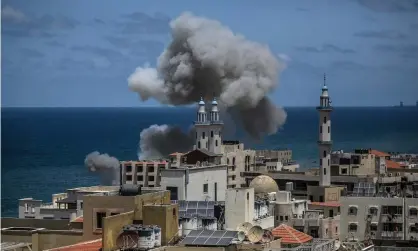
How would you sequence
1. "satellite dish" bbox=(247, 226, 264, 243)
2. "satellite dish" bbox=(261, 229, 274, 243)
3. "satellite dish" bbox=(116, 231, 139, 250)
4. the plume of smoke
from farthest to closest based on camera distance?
the plume of smoke, "satellite dish" bbox=(261, 229, 274, 243), "satellite dish" bbox=(247, 226, 264, 243), "satellite dish" bbox=(116, 231, 139, 250)

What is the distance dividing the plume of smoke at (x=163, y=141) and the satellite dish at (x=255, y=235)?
21.3m

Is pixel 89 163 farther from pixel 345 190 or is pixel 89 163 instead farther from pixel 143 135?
pixel 345 190

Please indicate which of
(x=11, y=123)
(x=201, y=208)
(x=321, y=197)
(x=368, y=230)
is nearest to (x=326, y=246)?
(x=201, y=208)

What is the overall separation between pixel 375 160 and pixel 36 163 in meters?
28.6

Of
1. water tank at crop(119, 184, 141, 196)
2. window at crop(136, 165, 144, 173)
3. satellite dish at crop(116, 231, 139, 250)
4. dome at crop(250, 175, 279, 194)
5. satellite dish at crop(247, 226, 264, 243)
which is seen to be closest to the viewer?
satellite dish at crop(116, 231, 139, 250)

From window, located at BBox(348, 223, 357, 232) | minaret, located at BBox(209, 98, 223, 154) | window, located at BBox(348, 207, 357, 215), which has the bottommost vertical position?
window, located at BBox(348, 223, 357, 232)

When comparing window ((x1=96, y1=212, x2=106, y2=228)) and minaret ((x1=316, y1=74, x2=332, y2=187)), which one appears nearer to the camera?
window ((x1=96, y1=212, x2=106, y2=228))

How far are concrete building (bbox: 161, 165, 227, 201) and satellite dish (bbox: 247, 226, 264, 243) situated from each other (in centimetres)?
599

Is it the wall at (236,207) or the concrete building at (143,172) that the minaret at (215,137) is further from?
the wall at (236,207)

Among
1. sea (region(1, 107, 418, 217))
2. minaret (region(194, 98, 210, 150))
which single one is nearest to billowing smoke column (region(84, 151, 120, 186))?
sea (region(1, 107, 418, 217))

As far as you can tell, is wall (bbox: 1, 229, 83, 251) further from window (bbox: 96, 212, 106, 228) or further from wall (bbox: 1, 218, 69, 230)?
wall (bbox: 1, 218, 69, 230)

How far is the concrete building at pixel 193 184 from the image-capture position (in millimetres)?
21828

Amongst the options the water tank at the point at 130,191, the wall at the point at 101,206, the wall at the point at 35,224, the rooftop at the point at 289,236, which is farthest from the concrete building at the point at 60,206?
the wall at the point at 101,206

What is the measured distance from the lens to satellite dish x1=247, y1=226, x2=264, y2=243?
1530cm
